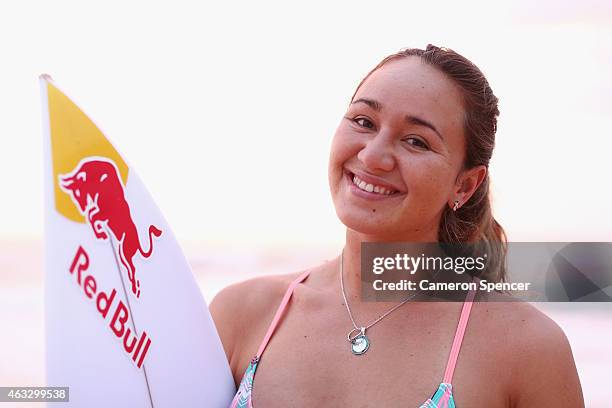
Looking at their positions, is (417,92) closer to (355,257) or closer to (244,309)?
(355,257)

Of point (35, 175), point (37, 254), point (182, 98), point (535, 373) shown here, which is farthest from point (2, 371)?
point (182, 98)

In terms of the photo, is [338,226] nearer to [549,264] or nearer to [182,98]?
[182,98]

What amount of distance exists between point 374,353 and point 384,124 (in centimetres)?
Answer: 57

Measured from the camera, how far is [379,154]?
6.52 ft

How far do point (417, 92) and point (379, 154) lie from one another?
188 millimetres

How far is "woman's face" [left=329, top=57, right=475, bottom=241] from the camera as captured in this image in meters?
2.00

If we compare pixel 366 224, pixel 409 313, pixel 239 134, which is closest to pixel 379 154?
pixel 366 224

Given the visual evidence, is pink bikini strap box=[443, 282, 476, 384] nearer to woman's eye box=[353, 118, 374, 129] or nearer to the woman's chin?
the woman's chin

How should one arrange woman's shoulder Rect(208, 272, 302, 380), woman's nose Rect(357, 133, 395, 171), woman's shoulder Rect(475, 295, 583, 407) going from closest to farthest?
woman's shoulder Rect(475, 295, 583, 407) → woman's nose Rect(357, 133, 395, 171) → woman's shoulder Rect(208, 272, 302, 380)

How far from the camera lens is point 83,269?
1932mm

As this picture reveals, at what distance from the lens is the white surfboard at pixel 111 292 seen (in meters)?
1.90

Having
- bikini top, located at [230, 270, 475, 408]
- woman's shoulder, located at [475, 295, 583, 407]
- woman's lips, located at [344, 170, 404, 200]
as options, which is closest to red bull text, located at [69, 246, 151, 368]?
bikini top, located at [230, 270, 475, 408]

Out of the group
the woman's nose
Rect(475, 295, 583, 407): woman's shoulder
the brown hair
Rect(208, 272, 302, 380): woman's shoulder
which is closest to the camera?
Rect(475, 295, 583, 407): woman's shoulder

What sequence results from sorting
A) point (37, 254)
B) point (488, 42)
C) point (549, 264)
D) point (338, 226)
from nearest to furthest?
point (549, 264) < point (488, 42) < point (37, 254) < point (338, 226)
